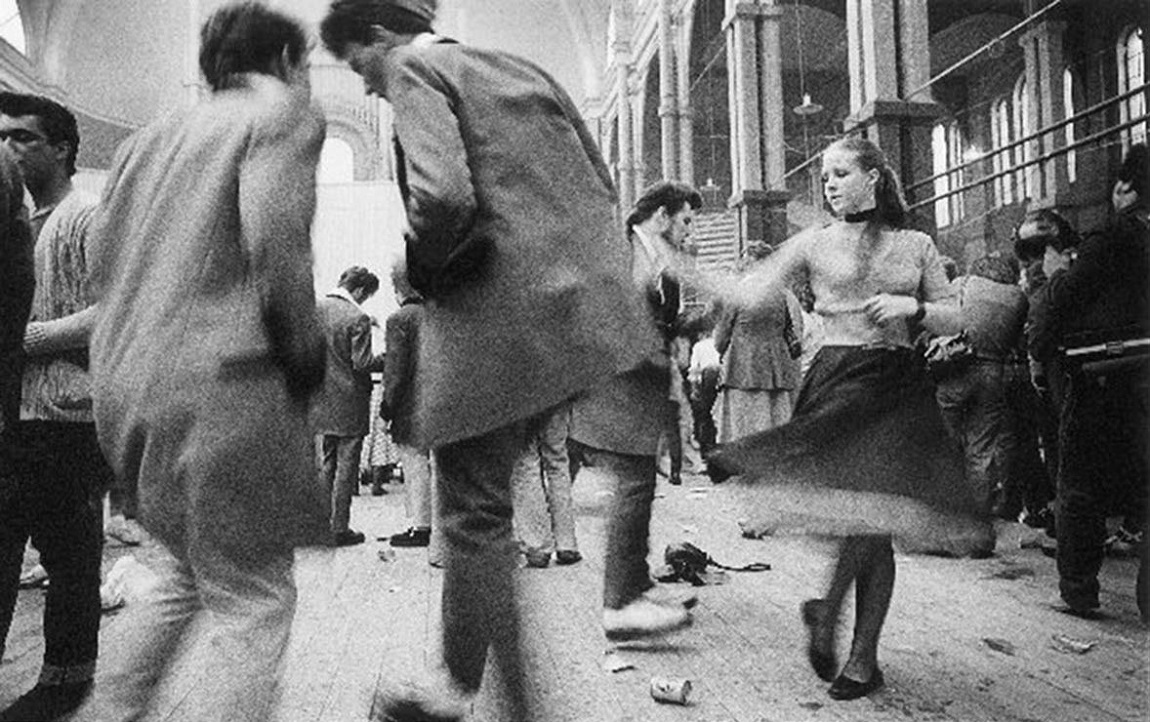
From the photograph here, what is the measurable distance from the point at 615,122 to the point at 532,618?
2207cm

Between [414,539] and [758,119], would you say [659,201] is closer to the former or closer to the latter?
[414,539]

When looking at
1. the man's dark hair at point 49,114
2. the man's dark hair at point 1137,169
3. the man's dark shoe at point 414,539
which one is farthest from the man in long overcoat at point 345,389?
the man's dark hair at point 1137,169

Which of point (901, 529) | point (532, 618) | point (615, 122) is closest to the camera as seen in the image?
point (901, 529)

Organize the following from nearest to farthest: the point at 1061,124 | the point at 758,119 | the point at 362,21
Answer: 1. the point at 362,21
2. the point at 1061,124
3. the point at 758,119

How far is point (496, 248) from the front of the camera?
1.95 m

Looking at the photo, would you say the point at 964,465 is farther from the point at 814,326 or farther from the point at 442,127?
the point at 814,326

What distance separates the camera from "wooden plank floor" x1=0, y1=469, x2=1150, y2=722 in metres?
2.71

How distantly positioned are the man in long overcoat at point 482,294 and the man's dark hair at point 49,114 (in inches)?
50.0

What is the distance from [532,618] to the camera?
12.5 feet

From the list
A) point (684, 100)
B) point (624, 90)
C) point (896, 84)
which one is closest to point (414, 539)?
point (896, 84)

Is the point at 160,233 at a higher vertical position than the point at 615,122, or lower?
lower

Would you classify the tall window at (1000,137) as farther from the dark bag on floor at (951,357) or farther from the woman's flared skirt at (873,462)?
the woman's flared skirt at (873,462)

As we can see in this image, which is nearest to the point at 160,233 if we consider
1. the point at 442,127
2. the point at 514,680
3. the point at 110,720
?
the point at 442,127

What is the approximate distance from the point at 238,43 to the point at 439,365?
744mm
